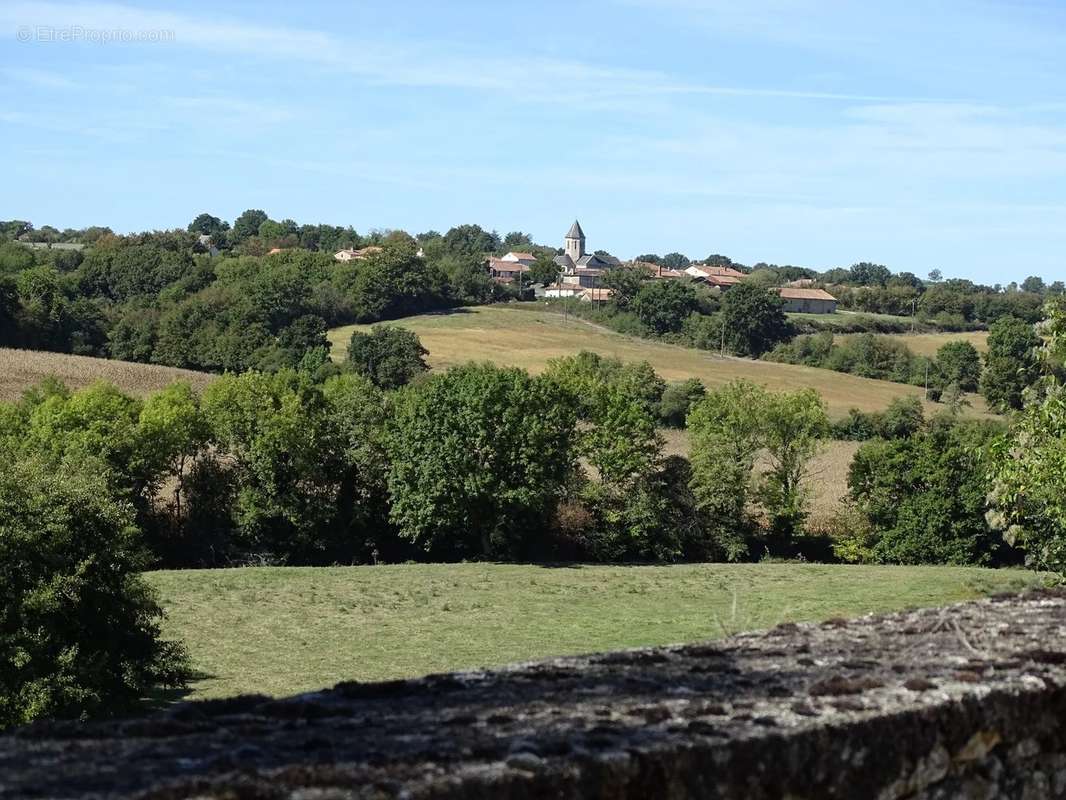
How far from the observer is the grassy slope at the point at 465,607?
29688 mm

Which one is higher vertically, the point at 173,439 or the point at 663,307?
the point at 663,307

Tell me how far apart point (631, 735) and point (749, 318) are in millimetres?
108022

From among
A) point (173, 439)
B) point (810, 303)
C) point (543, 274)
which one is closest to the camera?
point (173, 439)

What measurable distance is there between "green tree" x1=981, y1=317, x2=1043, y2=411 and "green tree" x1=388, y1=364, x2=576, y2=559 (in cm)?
4254

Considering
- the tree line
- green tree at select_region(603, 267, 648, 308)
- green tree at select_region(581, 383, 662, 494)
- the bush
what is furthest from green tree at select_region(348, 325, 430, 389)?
the bush

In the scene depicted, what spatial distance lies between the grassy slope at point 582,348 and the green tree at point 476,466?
35.1 meters

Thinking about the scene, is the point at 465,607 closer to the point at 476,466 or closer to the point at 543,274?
the point at 476,466

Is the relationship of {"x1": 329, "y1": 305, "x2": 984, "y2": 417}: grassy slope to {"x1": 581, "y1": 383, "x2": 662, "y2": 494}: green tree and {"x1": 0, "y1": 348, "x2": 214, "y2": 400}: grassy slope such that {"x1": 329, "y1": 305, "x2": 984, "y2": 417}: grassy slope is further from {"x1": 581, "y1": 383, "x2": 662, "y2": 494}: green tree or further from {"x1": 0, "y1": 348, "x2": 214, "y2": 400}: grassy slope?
{"x1": 581, "y1": 383, "x2": 662, "y2": 494}: green tree

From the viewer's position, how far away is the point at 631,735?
4.44 metres

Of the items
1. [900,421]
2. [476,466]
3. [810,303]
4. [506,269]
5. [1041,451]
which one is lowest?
[476,466]

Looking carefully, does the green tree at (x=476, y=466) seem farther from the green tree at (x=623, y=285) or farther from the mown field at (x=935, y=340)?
the green tree at (x=623, y=285)

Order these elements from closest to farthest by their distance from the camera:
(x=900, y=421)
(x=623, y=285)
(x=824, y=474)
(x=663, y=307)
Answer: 1. (x=824, y=474)
2. (x=900, y=421)
3. (x=663, y=307)
4. (x=623, y=285)

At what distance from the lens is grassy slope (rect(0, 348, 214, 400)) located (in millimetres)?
66500

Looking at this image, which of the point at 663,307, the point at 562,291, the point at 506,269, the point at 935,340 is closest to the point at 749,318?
the point at 663,307
